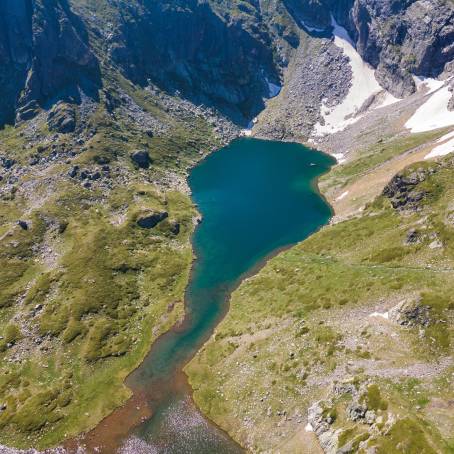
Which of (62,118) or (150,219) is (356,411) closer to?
(150,219)

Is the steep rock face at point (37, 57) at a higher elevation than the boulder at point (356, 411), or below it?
higher

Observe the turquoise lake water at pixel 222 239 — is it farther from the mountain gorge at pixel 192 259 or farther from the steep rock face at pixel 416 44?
the steep rock face at pixel 416 44

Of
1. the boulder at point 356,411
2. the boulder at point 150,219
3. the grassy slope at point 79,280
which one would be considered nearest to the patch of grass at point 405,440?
the boulder at point 356,411

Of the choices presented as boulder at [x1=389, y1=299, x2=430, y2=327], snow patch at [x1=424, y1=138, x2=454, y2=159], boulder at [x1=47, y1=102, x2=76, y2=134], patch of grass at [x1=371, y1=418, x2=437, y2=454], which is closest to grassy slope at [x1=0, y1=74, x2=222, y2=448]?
boulder at [x1=47, y1=102, x2=76, y2=134]

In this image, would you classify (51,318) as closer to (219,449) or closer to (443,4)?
(219,449)

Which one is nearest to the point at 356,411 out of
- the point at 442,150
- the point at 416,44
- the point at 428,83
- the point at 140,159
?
the point at 442,150
